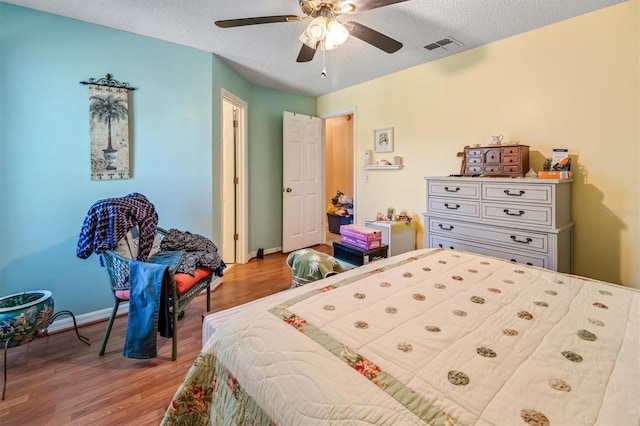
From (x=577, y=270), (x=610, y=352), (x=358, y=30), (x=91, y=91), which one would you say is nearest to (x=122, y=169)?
(x=91, y=91)

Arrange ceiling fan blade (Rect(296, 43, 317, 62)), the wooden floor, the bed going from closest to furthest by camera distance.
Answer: the bed < the wooden floor < ceiling fan blade (Rect(296, 43, 317, 62))

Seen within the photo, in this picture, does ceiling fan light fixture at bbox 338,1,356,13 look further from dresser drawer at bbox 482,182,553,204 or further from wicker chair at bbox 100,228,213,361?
wicker chair at bbox 100,228,213,361

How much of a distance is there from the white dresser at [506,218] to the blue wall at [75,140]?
2.31 m

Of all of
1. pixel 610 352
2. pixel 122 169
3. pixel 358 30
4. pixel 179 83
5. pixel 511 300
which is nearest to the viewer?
pixel 610 352

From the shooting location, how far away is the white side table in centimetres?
335

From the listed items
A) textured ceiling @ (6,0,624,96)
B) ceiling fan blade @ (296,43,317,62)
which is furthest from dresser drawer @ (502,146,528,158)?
ceiling fan blade @ (296,43,317,62)

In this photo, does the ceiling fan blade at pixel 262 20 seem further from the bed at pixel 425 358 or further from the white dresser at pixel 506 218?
the white dresser at pixel 506 218

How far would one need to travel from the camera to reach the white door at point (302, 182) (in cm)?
453

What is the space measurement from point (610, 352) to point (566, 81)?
8.10 ft

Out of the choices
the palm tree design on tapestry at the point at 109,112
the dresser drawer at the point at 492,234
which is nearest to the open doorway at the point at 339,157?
the dresser drawer at the point at 492,234

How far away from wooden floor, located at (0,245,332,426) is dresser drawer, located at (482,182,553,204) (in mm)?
2547

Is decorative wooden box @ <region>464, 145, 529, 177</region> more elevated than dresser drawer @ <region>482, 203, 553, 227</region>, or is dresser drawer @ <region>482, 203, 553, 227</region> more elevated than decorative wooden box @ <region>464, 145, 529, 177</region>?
decorative wooden box @ <region>464, 145, 529, 177</region>

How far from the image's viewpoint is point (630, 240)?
2.27m

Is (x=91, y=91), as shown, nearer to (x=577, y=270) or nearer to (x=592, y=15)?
(x=592, y=15)
